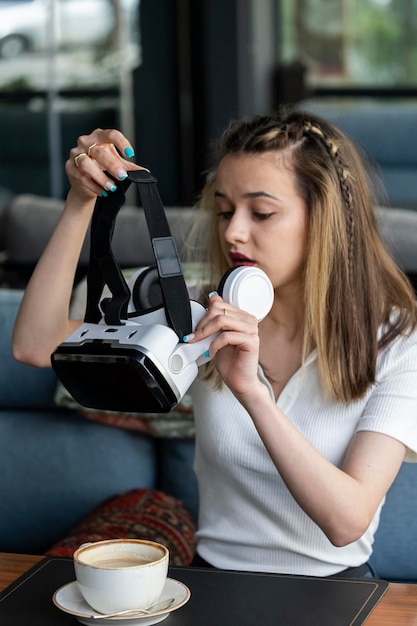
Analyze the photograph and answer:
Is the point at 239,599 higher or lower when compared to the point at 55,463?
higher

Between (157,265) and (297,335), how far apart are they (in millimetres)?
635

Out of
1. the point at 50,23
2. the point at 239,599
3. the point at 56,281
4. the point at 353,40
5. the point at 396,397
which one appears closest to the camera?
the point at 239,599

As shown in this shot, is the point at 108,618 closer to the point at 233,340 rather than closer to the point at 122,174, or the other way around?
the point at 233,340

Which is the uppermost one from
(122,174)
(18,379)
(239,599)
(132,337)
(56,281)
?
(122,174)

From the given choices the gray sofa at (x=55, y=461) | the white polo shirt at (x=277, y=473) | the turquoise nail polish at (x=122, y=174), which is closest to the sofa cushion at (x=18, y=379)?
the gray sofa at (x=55, y=461)

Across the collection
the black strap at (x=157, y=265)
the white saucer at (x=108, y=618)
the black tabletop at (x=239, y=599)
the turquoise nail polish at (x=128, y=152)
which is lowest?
the black tabletop at (x=239, y=599)

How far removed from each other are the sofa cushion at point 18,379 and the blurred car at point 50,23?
3.00 meters

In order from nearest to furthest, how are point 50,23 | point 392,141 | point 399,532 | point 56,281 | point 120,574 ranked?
point 120,574
point 56,281
point 399,532
point 392,141
point 50,23

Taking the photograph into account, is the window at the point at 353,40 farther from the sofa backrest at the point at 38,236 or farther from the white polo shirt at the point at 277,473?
the white polo shirt at the point at 277,473

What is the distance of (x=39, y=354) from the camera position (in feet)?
5.43

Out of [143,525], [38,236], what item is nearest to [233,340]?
[143,525]

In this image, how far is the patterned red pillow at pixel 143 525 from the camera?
6.09 feet

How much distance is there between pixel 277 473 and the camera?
1537 mm

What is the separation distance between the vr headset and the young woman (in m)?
0.37
